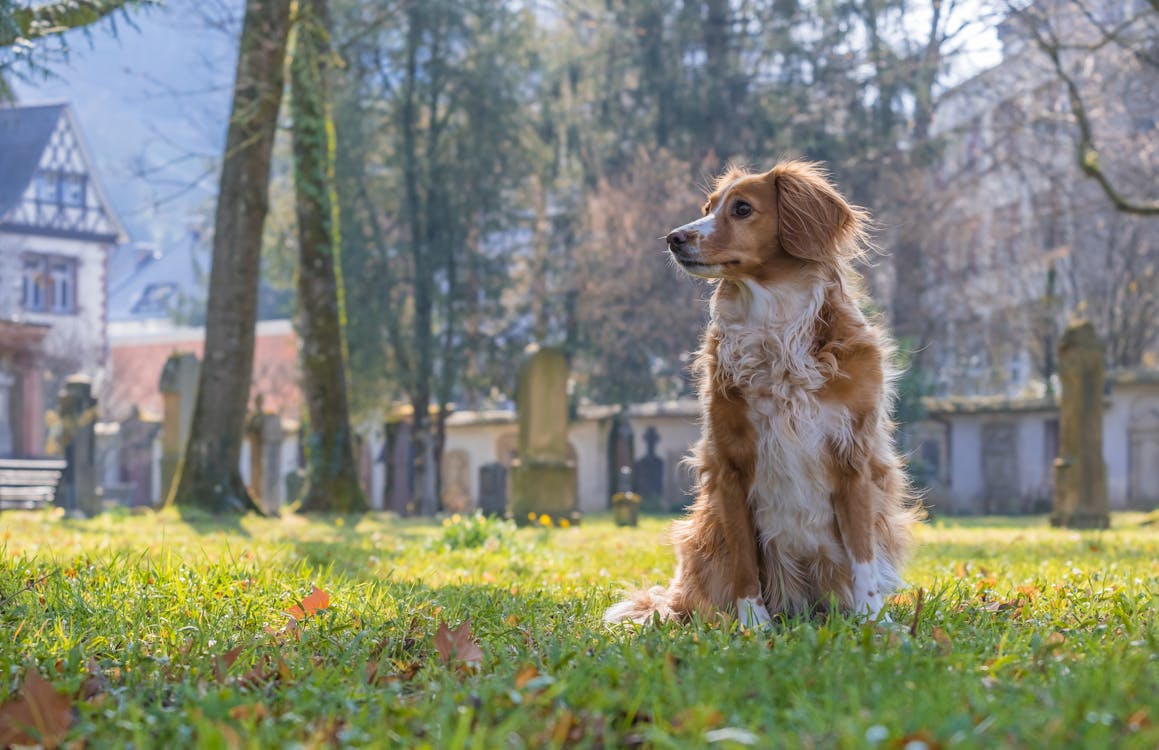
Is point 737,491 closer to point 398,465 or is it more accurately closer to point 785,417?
point 785,417

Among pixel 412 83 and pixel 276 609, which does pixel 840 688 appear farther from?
pixel 412 83

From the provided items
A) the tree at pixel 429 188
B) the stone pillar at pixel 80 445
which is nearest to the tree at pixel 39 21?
the stone pillar at pixel 80 445

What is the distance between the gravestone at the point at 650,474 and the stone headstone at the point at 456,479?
6.14 m

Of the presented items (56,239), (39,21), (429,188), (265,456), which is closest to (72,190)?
(56,239)

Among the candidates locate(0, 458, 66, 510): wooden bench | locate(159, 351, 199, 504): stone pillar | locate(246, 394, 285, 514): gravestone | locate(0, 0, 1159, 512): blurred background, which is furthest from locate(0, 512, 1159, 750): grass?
locate(0, 0, 1159, 512): blurred background

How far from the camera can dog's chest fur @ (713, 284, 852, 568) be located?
4688mm

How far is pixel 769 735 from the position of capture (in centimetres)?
272

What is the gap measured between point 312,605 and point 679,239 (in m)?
2.08

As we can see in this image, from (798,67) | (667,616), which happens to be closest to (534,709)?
(667,616)

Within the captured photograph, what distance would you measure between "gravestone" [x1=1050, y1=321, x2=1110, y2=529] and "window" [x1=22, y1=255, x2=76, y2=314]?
45861 millimetres

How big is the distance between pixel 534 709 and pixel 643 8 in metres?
30.3

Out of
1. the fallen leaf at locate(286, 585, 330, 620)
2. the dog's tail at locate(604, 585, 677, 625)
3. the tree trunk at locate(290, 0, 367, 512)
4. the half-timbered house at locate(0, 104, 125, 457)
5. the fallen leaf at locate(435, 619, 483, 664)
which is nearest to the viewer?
the fallen leaf at locate(435, 619, 483, 664)

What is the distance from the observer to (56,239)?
5231cm

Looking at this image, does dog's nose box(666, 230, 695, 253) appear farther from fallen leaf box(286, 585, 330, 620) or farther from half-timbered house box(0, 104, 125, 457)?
half-timbered house box(0, 104, 125, 457)
